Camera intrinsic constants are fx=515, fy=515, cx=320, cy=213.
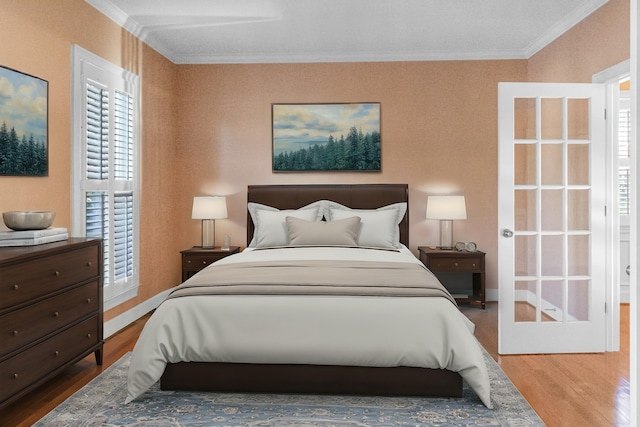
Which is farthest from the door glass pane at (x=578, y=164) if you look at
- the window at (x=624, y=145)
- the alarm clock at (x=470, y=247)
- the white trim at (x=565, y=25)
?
the window at (x=624, y=145)

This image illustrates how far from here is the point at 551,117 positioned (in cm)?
376

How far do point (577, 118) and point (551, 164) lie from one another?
1.26ft

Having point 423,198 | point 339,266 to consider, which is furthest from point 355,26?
point 339,266

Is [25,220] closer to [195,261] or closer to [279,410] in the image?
[279,410]

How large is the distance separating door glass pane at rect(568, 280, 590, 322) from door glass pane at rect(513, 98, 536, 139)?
3.76 ft

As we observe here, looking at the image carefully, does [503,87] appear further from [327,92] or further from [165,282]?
[165,282]

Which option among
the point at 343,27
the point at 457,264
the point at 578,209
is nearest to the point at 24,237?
the point at 343,27

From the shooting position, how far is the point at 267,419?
8.73ft

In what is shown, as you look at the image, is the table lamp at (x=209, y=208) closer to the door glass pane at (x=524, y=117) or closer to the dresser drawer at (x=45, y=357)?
the dresser drawer at (x=45, y=357)

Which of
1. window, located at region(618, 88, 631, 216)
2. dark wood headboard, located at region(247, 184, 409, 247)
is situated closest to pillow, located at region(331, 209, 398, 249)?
dark wood headboard, located at region(247, 184, 409, 247)

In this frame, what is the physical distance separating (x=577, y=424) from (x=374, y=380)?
1049mm

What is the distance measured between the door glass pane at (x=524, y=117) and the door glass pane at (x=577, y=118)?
258mm

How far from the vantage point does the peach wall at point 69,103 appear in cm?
313

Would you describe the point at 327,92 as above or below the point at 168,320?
above
